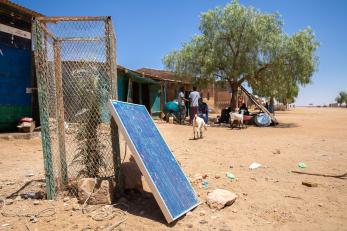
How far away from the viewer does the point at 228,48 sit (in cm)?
1797

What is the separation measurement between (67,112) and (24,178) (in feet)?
5.27

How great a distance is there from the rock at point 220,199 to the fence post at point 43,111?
6.58 ft

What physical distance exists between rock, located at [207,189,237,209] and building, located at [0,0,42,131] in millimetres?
8171

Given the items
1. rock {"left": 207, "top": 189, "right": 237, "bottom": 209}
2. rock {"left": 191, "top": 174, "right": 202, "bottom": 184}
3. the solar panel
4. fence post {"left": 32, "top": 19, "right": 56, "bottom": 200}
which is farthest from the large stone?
rock {"left": 191, "top": 174, "right": 202, "bottom": 184}

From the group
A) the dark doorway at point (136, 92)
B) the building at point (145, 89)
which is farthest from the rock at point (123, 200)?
the dark doorway at point (136, 92)

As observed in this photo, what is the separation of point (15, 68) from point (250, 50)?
11858 millimetres

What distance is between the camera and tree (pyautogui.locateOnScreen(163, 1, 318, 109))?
16594 mm

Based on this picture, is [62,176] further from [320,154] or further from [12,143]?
[320,154]

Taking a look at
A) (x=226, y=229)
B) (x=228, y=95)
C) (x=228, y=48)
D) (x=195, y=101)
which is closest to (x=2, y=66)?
(x=195, y=101)

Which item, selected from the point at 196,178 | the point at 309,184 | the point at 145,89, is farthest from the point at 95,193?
the point at 145,89

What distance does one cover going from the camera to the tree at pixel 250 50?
54.4 feet

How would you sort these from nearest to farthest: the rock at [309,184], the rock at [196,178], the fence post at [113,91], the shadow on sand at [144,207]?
1. the shadow on sand at [144,207]
2. the fence post at [113,91]
3. the rock at [309,184]
4. the rock at [196,178]

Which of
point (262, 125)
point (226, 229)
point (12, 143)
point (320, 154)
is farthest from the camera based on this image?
point (262, 125)

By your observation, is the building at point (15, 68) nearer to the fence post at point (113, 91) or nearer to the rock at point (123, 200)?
the fence post at point (113, 91)
